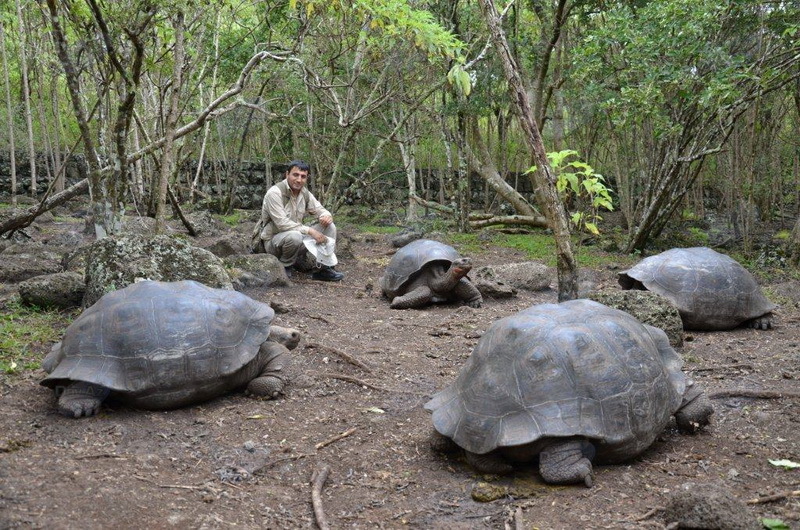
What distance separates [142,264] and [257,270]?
2.36m

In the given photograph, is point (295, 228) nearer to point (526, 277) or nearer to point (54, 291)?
point (526, 277)

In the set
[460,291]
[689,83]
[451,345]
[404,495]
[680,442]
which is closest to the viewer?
[404,495]

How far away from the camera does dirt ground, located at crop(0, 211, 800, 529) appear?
3191 mm

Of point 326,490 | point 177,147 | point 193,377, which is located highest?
point 177,147

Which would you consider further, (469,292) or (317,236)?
(317,236)

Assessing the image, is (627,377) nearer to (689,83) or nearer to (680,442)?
(680,442)

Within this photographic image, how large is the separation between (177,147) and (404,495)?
12.1 meters

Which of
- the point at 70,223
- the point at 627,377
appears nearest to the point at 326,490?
the point at 627,377

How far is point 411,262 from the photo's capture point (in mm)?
8414

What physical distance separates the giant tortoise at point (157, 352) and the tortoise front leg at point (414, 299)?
344 centimetres

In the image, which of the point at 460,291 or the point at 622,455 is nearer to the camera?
the point at 622,455

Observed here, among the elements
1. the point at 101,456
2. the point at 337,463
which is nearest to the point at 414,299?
the point at 337,463

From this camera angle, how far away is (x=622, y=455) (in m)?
3.68

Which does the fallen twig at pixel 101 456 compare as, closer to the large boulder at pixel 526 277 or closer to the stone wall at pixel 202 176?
the large boulder at pixel 526 277
